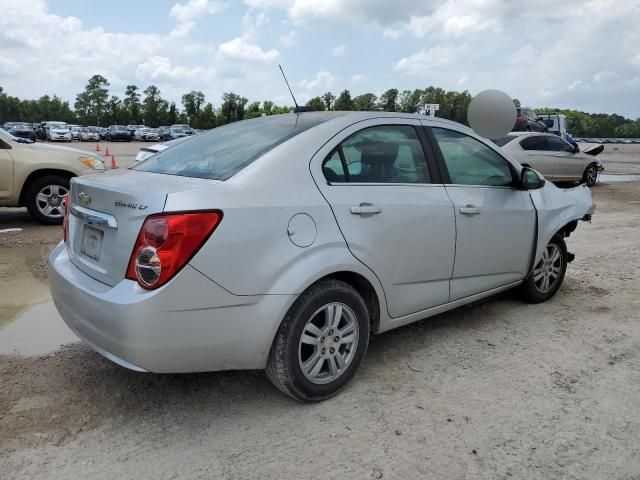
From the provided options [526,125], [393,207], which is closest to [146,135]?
[526,125]

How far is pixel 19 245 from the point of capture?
6.27 metres

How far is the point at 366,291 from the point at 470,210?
3.33ft

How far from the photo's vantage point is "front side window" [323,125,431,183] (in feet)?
9.84

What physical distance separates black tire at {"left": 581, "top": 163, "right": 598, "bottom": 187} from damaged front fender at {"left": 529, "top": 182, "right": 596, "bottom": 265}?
10.6 meters

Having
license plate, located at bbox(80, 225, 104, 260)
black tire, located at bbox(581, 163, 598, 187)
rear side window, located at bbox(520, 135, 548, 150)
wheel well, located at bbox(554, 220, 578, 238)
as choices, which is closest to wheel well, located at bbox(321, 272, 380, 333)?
license plate, located at bbox(80, 225, 104, 260)

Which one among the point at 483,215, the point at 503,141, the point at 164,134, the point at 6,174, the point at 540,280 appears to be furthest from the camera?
the point at 164,134

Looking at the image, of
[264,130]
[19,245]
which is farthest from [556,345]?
[19,245]

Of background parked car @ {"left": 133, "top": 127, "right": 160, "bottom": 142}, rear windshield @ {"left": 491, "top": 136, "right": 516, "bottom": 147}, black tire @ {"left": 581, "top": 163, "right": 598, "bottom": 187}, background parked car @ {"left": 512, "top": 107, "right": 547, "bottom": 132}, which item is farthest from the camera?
background parked car @ {"left": 133, "top": 127, "right": 160, "bottom": 142}

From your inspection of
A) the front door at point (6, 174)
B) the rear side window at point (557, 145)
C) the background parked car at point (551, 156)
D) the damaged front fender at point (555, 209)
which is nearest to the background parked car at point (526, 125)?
the background parked car at point (551, 156)

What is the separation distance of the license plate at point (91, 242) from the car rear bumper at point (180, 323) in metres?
0.15

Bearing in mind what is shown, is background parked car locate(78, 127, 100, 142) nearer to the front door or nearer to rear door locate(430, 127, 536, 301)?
the front door

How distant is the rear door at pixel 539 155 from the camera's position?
1256 centimetres

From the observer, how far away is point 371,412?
282 centimetres

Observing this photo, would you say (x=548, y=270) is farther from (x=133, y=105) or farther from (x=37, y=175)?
(x=133, y=105)
